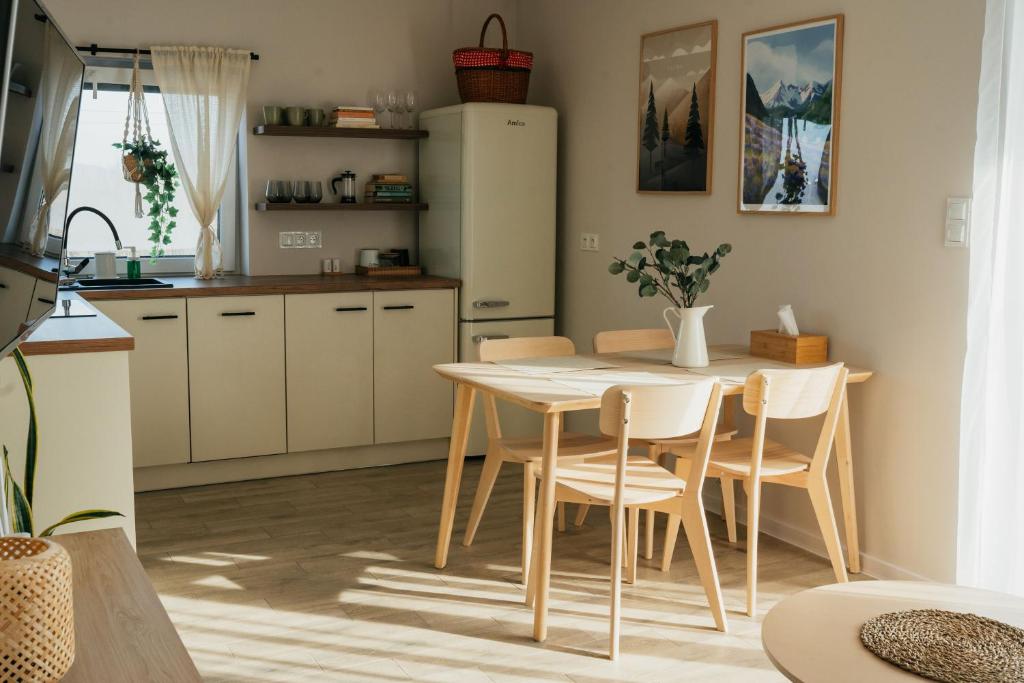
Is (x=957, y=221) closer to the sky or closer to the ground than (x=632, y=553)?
closer to the sky

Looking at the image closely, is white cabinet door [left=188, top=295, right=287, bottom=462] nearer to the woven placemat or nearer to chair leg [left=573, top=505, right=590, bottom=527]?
chair leg [left=573, top=505, right=590, bottom=527]

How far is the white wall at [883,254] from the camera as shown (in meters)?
3.34

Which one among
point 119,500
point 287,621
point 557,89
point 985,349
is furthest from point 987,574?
point 557,89

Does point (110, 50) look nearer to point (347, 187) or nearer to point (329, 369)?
point (347, 187)

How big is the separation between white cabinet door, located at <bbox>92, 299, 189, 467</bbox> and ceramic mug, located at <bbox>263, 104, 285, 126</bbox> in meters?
1.04

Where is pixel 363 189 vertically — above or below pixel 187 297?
above

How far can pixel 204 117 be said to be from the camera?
4938 millimetres

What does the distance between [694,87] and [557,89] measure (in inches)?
45.0

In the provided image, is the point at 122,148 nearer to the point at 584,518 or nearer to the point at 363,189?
the point at 363,189

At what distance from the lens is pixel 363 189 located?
5.43 meters

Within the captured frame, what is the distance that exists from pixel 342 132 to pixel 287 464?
164 cm

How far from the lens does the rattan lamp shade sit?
1134 millimetres

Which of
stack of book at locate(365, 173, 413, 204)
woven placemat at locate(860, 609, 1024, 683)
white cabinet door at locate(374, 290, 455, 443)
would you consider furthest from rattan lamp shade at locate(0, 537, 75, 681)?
stack of book at locate(365, 173, 413, 204)

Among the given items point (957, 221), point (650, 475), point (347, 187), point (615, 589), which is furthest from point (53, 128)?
point (347, 187)
